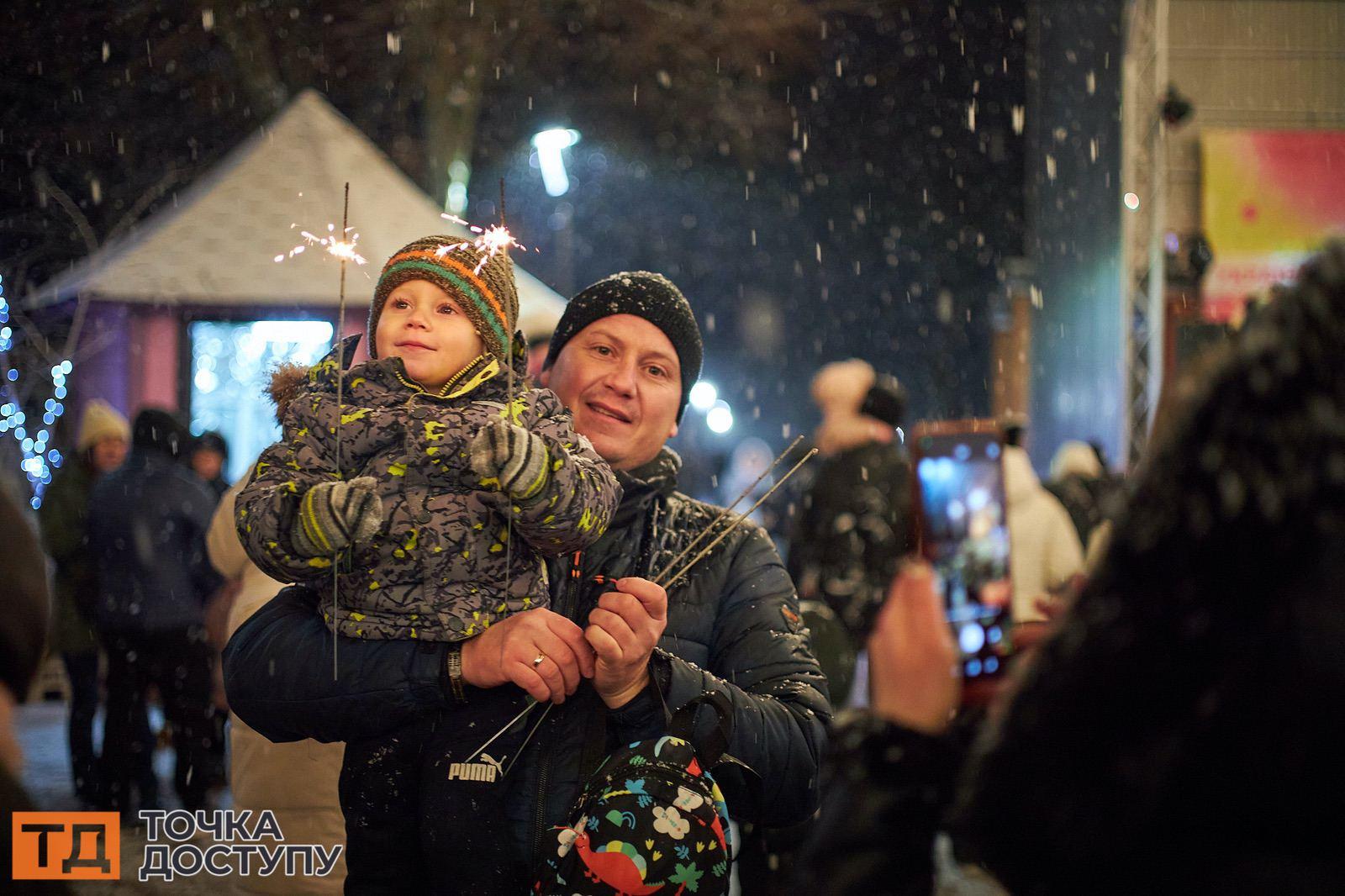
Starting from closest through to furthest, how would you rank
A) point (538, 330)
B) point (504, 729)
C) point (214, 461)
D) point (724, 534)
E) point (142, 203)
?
point (504, 729)
point (724, 534)
point (538, 330)
point (214, 461)
point (142, 203)

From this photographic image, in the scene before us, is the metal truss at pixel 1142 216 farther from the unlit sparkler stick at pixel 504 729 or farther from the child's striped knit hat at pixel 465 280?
the unlit sparkler stick at pixel 504 729

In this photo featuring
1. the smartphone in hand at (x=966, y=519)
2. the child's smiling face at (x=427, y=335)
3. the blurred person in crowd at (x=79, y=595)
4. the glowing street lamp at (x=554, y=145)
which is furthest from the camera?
the blurred person in crowd at (x=79, y=595)

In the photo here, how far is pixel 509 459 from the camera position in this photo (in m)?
1.99

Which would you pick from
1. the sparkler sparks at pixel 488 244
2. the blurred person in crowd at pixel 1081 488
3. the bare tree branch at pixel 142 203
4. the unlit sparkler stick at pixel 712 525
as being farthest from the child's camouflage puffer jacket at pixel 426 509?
the bare tree branch at pixel 142 203

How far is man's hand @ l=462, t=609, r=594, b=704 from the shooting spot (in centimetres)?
201

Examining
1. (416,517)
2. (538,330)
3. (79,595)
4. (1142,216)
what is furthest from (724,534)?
(1142,216)

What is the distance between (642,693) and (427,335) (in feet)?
2.73

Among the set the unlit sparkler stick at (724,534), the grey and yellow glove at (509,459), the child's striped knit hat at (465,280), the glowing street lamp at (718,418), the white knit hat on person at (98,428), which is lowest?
the unlit sparkler stick at (724,534)

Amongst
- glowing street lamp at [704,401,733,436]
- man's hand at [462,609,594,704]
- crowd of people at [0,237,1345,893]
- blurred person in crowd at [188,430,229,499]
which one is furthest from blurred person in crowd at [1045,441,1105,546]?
glowing street lamp at [704,401,733,436]

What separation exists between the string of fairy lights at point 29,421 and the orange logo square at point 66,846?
4.58 m

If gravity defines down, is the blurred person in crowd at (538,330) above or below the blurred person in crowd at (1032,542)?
above

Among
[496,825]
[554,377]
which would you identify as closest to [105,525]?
[554,377]

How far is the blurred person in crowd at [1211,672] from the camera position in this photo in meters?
1.08

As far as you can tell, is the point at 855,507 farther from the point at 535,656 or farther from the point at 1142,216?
the point at 1142,216
